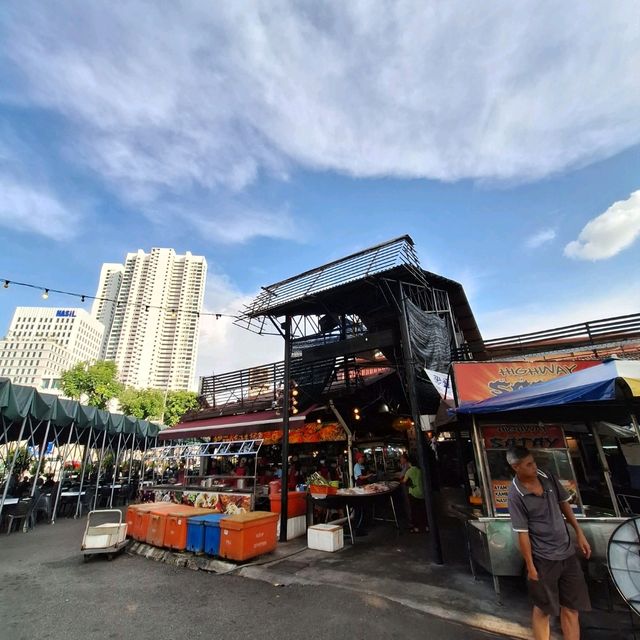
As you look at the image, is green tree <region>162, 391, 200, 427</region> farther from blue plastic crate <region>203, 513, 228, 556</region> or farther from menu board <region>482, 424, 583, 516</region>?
menu board <region>482, 424, 583, 516</region>

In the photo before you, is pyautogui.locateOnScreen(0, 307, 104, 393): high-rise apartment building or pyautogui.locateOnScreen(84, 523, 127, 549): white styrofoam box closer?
pyautogui.locateOnScreen(84, 523, 127, 549): white styrofoam box

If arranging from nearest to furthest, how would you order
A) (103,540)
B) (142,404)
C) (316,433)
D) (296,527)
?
(103,540), (296,527), (316,433), (142,404)

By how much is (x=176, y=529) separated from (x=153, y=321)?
478 ft

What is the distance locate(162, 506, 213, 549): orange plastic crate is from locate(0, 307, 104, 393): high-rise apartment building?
11723cm

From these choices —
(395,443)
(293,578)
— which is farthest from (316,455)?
(293,578)

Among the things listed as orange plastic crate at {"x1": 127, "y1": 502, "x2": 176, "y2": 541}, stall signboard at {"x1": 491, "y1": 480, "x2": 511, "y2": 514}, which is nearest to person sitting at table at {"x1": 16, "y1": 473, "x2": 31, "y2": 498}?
orange plastic crate at {"x1": 127, "y1": 502, "x2": 176, "y2": 541}

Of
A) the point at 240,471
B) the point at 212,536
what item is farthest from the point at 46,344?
the point at 212,536

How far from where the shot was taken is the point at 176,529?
25.7 ft

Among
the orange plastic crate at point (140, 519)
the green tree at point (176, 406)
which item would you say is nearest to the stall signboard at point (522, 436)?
the orange plastic crate at point (140, 519)

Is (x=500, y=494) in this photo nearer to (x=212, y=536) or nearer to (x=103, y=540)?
(x=212, y=536)

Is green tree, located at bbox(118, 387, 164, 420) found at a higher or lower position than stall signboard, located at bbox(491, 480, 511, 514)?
higher

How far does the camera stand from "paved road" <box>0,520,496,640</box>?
421 cm

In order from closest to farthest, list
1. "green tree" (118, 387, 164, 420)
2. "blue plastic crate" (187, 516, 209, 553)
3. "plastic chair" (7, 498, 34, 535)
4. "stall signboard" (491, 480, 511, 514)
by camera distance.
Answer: "stall signboard" (491, 480, 511, 514)
"blue plastic crate" (187, 516, 209, 553)
"plastic chair" (7, 498, 34, 535)
"green tree" (118, 387, 164, 420)

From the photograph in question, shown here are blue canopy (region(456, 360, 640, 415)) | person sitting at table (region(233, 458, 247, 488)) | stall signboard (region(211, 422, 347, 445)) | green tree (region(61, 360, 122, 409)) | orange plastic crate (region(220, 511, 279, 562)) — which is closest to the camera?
blue canopy (region(456, 360, 640, 415))
